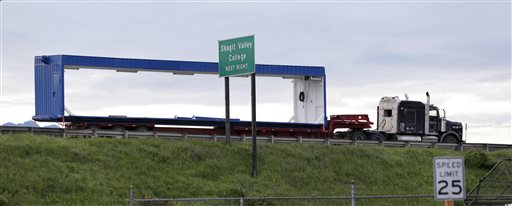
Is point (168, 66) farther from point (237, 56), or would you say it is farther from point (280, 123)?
point (237, 56)

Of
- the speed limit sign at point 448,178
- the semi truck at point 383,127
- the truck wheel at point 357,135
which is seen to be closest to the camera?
the speed limit sign at point 448,178

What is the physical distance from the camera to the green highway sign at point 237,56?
36531mm

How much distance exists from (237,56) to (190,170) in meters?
5.35

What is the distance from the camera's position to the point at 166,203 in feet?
91.5

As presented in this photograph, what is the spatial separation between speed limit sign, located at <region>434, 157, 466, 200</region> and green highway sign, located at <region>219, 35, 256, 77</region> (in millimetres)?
21093

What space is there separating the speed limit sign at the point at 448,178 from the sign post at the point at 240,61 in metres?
20.4

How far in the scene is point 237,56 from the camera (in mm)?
37188

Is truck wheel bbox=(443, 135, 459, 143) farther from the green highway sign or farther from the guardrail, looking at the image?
the green highway sign

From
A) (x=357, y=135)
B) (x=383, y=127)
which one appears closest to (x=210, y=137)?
(x=357, y=135)

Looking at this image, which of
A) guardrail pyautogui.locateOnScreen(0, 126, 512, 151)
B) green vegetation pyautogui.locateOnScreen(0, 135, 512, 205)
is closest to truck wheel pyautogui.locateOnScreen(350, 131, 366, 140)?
guardrail pyautogui.locateOnScreen(0, 126, 512, 151)

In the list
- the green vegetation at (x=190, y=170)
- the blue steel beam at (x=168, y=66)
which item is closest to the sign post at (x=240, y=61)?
the green vegetation at (x=190, y=170)

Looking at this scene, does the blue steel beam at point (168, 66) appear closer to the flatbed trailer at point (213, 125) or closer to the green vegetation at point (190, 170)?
the flatbed trailer at point (213, 125)

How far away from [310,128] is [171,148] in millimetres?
11739

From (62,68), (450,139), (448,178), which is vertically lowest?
(450,139)
